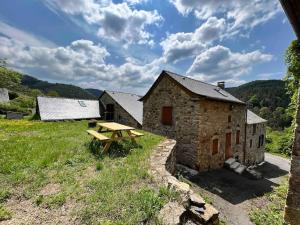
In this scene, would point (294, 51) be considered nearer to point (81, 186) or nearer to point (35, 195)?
point (81, 186)

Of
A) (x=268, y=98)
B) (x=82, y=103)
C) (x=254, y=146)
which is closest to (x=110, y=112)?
(x=82, y=103)

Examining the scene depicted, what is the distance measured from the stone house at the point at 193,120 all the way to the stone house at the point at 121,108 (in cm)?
367

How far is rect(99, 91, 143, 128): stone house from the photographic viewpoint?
1854 cm

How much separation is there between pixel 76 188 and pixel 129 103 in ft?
58.3

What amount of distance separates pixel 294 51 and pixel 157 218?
10.4 meters

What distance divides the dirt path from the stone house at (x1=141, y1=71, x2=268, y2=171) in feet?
3.47

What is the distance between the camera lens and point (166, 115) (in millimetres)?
13102

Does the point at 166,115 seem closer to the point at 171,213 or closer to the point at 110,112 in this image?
the point at 171,213

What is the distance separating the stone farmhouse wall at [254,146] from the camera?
18737 millimetres

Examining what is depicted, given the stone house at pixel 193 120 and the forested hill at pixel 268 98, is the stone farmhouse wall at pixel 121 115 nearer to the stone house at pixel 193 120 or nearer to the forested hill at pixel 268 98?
the stone house at pixel 193 120

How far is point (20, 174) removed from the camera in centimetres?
444

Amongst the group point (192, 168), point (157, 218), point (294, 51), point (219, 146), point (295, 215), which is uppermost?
point (294, 51)

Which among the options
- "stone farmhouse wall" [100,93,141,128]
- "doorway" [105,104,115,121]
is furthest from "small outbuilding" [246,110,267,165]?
"doorway" [105,104,115,121]

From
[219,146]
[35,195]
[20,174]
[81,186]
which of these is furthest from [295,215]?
[219,146]
